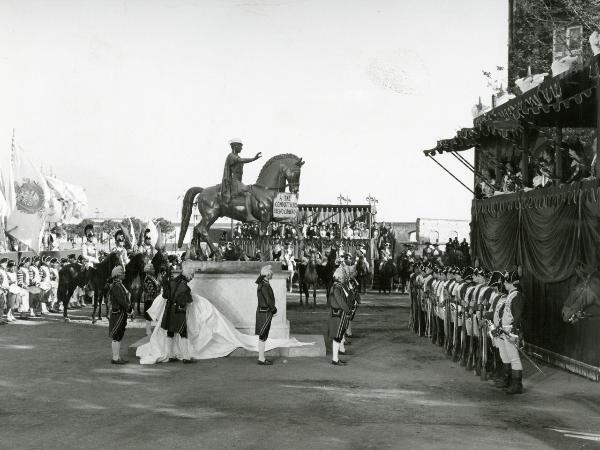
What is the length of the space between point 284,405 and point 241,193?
7.60m

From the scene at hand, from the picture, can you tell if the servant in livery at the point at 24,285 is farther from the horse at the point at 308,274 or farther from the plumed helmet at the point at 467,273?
the plumed helmet at the point at 467,273

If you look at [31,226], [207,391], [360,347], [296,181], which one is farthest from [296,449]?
[31,226]

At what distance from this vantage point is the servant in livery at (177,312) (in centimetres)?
1336

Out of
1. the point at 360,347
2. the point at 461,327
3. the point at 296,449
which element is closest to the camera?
the point at 296,449

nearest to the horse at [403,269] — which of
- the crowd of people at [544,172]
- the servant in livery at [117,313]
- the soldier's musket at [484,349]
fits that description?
the crowd of people at [544,172]

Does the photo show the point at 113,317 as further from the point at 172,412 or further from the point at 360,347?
the point at 360,347

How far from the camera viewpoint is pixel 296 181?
16906 mm

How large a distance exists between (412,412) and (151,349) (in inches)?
243

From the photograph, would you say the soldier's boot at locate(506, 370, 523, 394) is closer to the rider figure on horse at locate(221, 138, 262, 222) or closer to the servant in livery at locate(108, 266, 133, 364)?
the servant in livery at locate(108, 266, 133, 364)

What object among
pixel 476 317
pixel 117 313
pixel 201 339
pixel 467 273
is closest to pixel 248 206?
pixel 201 339

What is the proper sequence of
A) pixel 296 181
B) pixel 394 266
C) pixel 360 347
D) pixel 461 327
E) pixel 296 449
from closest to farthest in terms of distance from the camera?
pixel 296 449 → pixel 461 327 → pixel 360 347 → pixel 296 181 → pixel 394 266

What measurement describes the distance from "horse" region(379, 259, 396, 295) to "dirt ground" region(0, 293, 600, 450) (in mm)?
19794

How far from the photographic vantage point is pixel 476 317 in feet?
40.2

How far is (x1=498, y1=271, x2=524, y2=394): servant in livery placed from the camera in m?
10.4
